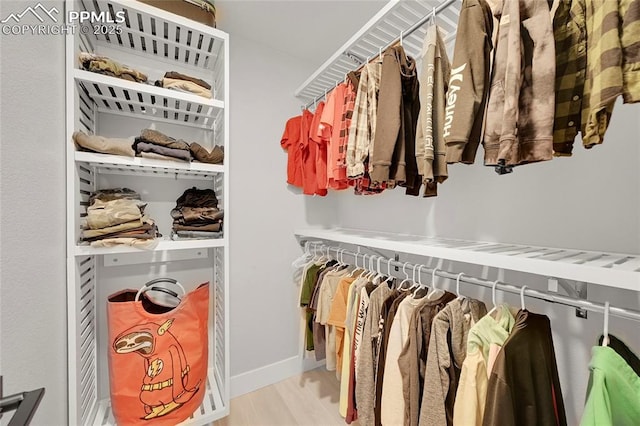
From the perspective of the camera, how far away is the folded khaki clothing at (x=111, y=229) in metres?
0.97

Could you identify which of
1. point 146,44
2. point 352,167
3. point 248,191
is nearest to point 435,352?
point 352,167

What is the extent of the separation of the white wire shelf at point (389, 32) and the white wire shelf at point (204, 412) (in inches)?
70.8

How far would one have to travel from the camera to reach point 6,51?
23.2 inches

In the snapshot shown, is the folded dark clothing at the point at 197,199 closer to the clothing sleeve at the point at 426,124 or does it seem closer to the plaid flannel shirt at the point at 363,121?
the plaid flannel shirt at the point at 363,121

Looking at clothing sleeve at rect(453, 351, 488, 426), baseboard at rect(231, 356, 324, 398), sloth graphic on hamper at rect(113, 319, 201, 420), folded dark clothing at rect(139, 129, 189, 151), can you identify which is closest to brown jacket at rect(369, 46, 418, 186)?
clothing sleeve at rect(453, 351, 488, 426)

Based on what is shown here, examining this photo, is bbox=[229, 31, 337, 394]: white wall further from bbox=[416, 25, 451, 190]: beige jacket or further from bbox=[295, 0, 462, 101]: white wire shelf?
bbox=[416, 25, 451, 190]: beige jacket

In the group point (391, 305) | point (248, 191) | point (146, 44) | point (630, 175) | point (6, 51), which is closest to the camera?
point (6, 51)

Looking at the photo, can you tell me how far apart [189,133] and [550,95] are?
157 cm

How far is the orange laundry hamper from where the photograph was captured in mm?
1003

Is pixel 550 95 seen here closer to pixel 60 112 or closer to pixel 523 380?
pixel 523 380

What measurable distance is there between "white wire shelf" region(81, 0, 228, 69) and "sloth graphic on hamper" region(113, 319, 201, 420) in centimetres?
124

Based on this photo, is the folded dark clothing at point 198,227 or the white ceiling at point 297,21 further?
the white ceiling at point 297,21

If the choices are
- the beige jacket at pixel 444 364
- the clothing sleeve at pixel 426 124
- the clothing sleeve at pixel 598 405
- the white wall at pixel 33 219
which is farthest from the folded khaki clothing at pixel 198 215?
the clothing sleeve at pixel 598 405

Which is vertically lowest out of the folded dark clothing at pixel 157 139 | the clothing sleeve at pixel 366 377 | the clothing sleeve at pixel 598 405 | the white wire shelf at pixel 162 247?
the clothing sleeve at pixel 366 377
